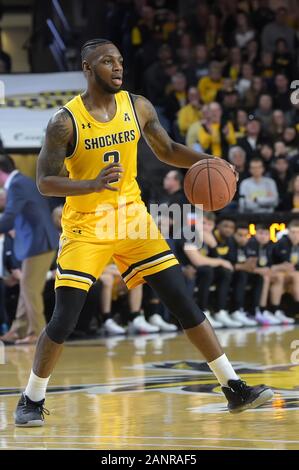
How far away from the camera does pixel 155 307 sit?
14109mm

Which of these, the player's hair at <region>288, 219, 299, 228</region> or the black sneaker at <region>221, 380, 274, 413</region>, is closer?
the black sneaker at <region>221, 380, 274, 413</region>

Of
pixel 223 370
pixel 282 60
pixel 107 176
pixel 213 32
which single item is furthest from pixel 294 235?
pixel 107 176

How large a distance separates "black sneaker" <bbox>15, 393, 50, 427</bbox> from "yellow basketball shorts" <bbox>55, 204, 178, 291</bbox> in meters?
0.71

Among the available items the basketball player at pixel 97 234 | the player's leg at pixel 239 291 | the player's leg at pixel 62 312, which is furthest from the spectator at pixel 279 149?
the player's leg at pixel 62 312

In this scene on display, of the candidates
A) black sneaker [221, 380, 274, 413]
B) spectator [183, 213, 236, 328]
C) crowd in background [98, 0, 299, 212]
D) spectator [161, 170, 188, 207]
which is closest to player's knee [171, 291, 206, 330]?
black sneaker [221, 380, 274, 413]

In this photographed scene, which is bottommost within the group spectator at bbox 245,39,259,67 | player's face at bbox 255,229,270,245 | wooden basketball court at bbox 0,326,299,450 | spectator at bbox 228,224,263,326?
wooden basketball court at bbox 0,326,299,450

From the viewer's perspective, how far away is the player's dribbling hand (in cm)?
623

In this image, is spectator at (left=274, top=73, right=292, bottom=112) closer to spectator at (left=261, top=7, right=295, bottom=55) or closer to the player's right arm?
spectator at (left=261, top=7, right=295, bottom=55)

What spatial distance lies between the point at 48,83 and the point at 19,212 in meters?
5.19

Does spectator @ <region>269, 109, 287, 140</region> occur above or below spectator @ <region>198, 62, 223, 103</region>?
below

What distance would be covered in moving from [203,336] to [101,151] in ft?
4.03
